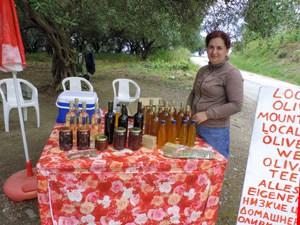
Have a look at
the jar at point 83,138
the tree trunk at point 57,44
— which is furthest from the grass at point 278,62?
the jar at point 83,138

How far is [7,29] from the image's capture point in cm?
206

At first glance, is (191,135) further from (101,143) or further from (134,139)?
(101,143)

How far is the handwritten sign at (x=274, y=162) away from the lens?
1608 millimetres

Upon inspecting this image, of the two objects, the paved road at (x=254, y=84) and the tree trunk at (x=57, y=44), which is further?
the paved road at (x=254, y=84)

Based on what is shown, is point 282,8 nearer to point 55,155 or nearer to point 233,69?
point 233,69

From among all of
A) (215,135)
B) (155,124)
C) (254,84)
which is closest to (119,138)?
(155,124)

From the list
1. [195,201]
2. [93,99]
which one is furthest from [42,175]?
[195,201]

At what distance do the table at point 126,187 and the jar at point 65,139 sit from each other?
4cm

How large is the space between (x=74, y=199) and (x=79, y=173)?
0.21 meters

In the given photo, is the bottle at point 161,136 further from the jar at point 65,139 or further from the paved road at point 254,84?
the paved road at point 254,84

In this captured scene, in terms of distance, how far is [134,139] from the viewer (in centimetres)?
182

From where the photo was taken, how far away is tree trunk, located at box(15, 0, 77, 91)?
18.9 feet

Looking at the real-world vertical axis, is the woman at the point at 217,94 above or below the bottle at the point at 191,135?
above

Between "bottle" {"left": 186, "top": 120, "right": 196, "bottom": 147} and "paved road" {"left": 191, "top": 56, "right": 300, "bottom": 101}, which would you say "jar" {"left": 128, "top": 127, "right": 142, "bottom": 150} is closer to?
"bottle" {"left": 186, "top": 120, "right": 196, "bottom": 147}
